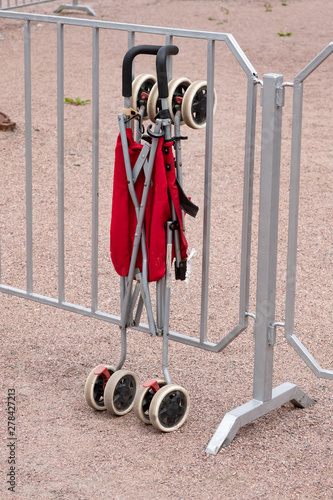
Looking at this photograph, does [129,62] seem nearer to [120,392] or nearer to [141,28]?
[141,28]

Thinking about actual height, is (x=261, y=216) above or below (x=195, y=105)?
below

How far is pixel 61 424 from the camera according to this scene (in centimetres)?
384

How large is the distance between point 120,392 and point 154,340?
84 centimetres

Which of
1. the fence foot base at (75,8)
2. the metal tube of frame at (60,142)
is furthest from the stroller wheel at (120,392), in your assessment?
the fence foot base at (75,8)

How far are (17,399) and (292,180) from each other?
1724 millimetres

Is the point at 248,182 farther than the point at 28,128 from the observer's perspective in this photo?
No

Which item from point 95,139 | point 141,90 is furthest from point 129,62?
point 95,139

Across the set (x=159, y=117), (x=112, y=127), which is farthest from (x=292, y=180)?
(x=112, y=127)

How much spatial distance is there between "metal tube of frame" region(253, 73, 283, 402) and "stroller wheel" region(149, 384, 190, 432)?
1.08ft

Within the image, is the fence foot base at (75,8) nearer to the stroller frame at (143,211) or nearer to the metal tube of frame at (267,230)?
the stroller frame at (143,211)

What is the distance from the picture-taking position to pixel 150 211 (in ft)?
12.1

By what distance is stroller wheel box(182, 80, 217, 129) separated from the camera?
3.49 meters

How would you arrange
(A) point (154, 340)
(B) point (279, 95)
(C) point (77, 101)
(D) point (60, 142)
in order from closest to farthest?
(B) point (279, 95), (D) point (60, 142), (A) point (154, 340), (C) point (77, 101)

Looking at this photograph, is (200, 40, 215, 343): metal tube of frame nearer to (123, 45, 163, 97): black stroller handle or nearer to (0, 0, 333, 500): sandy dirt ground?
(123, 45, 163, 97): black stroller handle
